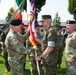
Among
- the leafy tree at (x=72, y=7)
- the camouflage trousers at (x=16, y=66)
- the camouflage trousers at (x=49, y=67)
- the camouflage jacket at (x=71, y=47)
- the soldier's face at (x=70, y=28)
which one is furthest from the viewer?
the leafy tree at (x=72, y=7)

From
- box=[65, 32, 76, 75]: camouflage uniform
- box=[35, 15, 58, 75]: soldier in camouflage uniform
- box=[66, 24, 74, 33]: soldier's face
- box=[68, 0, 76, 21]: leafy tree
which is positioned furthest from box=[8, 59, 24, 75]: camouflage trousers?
box=[68, 0, 76, 21]: leafy tree

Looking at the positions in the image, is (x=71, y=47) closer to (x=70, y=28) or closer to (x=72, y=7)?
(x=70, y=28)

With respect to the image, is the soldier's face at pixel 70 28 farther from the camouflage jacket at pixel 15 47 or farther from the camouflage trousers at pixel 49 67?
the camouflage jacket at pixel 15 47

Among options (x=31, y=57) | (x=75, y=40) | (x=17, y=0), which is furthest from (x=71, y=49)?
(x=17, y=0)

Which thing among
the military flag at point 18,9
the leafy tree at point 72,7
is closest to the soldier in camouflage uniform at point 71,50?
the military flag at point 18,9

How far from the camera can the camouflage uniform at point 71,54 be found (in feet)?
22.8

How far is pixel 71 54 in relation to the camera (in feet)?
22.9

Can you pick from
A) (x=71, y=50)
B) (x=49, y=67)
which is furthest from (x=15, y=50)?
(x=71, y=50)

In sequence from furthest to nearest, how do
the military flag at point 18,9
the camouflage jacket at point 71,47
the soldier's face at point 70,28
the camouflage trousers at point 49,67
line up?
the military flag at point 18,9 < the camouflage trousers at point 49,67 < the soldier's face at point 70,28 < the camouflage jacket at point 71,47

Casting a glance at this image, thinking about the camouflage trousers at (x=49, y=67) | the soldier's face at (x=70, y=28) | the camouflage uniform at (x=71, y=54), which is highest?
the soldier's face at (x=70, y=28)

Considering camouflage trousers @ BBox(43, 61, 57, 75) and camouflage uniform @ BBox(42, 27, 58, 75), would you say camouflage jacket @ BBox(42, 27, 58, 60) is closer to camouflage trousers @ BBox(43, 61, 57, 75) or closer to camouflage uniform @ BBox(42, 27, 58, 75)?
camouflage uniform @ BBox(42, 27, 58, 75)

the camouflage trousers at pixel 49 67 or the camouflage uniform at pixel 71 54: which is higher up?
the camouflage uniform at pixel 71 54

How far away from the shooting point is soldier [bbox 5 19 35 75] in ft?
23.2

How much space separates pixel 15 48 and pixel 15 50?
2.7 inches
